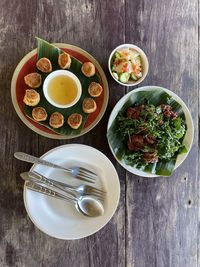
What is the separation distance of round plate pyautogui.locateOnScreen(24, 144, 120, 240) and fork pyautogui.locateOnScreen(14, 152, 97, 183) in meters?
0.01

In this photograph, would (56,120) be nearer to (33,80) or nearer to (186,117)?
(33,80)

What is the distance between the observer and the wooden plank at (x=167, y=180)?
1.35 m

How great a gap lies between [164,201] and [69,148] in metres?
0.38

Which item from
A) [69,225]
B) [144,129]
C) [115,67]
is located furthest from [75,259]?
[115,67]

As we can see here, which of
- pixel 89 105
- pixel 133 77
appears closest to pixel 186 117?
pixel 133 77

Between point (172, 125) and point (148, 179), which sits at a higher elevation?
point (172, 125)

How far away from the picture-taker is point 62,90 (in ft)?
4.22

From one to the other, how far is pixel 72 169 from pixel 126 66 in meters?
0.37

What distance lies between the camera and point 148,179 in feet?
4.48

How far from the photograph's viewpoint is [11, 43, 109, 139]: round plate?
1266mm

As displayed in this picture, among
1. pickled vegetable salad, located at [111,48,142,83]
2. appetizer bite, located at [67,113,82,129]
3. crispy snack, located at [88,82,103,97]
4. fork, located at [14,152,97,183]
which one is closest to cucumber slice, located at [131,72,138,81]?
pickled vegetable salad, located at [111,48,142,83]

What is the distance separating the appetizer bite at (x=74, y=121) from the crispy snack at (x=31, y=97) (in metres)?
0.12

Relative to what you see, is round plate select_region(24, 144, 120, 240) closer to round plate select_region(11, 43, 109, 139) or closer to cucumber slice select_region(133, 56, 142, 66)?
round plate select_region(11, 43, 109, 139)

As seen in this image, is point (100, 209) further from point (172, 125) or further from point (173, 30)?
point (173, 30)
